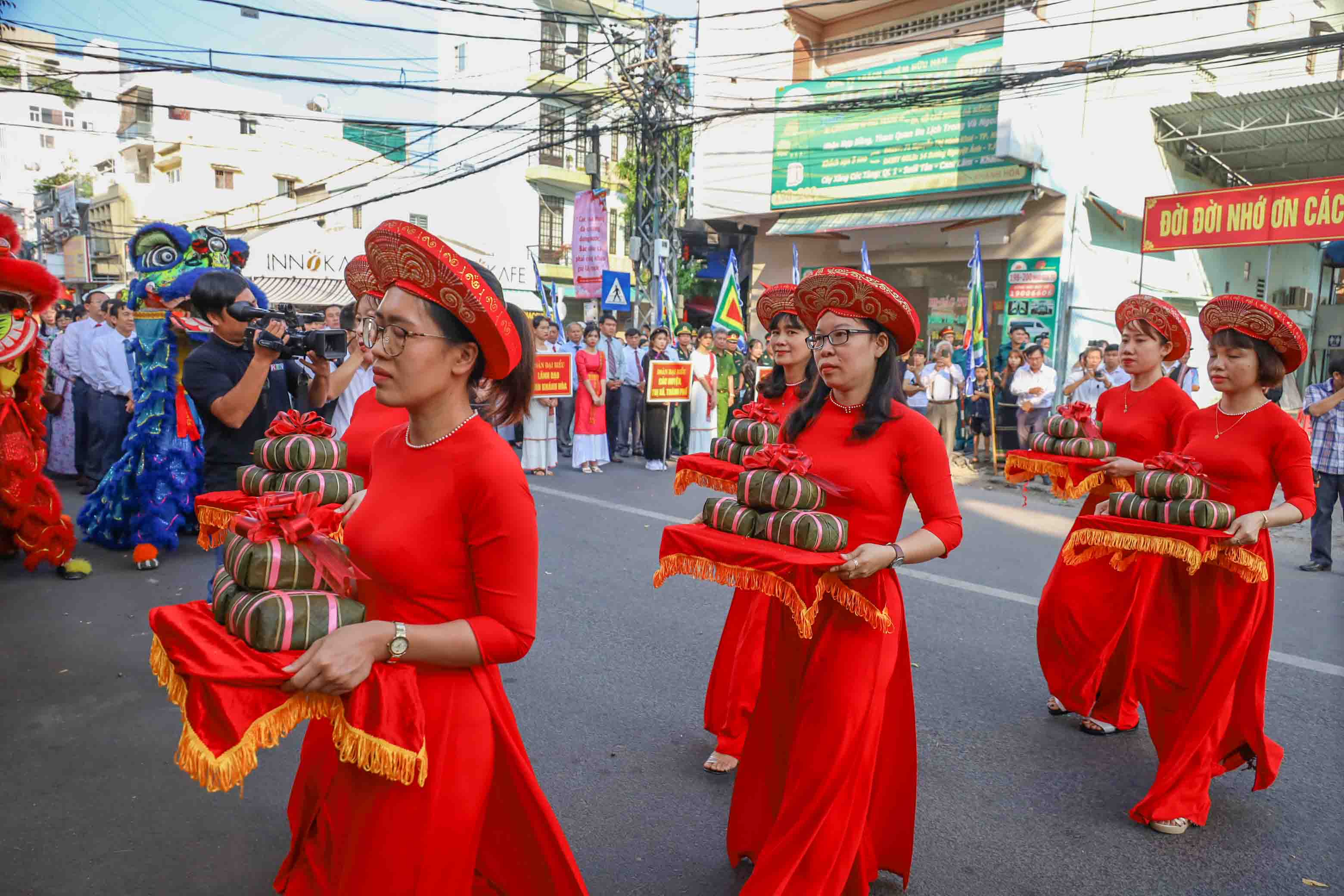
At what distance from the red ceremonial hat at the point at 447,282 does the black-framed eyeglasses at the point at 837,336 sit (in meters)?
1.19

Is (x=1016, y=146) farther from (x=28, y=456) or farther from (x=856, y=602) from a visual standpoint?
(x=856, y=602)

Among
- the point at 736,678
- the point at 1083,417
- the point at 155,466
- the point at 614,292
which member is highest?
the point at 614,292

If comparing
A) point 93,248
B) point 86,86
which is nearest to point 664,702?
point 93,248

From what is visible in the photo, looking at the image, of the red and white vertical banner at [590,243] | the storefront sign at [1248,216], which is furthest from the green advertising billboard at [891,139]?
the red and white vertical banner at [590,243]

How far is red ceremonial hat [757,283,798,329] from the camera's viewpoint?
4695 mm

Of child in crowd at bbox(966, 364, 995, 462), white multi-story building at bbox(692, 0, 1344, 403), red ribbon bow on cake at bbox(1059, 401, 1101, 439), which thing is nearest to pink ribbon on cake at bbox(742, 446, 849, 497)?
red ribbon bow on cake at bbox(1059, 401, 1101, 439)

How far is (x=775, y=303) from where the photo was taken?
15.9ft

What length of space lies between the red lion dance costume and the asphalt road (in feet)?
0.73

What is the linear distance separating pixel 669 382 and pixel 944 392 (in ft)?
12.6

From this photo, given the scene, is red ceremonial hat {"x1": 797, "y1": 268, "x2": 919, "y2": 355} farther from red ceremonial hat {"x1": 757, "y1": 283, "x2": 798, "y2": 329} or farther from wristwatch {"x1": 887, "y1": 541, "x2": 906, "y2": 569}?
red ceremonial hat {"x1": 757, "y1": 283, "x2": 798, "y2": 329}

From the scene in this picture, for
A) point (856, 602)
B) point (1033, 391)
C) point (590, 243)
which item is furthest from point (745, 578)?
point (590, 243)

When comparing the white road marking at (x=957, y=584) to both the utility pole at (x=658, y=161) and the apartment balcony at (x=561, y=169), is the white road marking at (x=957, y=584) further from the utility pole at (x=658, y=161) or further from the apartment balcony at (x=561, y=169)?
the apartment balcony at (x=561, y=169)

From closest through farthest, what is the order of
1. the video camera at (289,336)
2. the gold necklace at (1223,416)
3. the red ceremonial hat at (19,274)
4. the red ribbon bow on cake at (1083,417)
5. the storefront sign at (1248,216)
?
the gold necklace at (1223,416), the video camera at (289,336), the red ribbon bow on cake at (1083,417), the red ceremonial hat at (19,274), the storefront sign at (1248,216)

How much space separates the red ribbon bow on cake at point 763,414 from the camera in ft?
15.8
